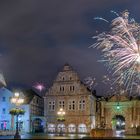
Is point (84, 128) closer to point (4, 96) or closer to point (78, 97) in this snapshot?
point (78, 97)

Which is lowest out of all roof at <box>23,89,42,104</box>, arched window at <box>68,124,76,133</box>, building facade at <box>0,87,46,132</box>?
arched window at <box>68,124,76,133</box>

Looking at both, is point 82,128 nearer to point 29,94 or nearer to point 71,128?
point 71,128

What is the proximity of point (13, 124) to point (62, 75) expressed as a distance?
14722mm

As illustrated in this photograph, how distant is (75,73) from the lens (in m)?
77.1

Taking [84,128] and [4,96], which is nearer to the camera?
[84,128]

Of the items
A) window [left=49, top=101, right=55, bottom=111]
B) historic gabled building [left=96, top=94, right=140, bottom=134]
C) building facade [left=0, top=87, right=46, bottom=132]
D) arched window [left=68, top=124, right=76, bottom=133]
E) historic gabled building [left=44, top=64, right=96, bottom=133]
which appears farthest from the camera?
window [left=49, top=101, right=55, bottom=111]

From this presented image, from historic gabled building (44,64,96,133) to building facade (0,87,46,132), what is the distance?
329cm

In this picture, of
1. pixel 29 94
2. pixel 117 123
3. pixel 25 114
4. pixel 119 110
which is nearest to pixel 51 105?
pixel 25 114

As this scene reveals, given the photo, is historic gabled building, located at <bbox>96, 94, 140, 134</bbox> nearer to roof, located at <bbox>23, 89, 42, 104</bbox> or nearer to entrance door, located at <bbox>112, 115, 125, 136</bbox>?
entrance door, located at <bbox>112, 115, 125, 136</bbox>

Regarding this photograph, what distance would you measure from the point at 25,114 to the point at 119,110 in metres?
19.7

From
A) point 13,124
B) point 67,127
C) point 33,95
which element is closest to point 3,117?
point 13,124

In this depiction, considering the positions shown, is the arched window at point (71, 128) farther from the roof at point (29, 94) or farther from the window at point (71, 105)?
the roof at point (29, 94)

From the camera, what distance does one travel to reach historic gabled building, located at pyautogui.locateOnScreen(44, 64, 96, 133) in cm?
7638

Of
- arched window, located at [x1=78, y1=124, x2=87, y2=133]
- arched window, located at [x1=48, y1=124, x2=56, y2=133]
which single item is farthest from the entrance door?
arched window, located at [x1=48, y1=124, x2=56, y2=133]
